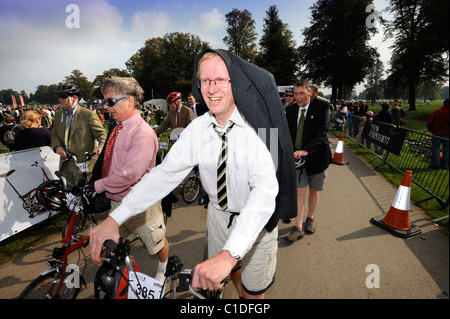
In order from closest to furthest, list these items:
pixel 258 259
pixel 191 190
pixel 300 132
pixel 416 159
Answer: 1. pixel 258 259
2. pixel 300 132
3. pixel 191 190
4. pixel 416 159

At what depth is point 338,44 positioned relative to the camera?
33.3 m

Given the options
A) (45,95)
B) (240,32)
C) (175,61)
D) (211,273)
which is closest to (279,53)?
(240,32)

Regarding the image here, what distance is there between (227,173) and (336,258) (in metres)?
2.87

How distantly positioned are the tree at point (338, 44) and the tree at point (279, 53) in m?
6.78

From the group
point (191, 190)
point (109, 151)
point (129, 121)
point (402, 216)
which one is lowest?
point (191, 190)

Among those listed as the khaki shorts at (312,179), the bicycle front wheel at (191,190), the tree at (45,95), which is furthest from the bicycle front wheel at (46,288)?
the tree at (45,95)

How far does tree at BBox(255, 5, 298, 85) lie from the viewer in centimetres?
4488

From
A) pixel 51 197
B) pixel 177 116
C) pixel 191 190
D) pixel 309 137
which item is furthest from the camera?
pixel 177 116

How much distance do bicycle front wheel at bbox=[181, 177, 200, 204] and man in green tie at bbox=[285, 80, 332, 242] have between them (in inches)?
98.5

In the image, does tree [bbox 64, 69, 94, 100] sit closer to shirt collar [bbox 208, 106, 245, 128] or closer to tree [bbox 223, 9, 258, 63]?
tree [bbox 223, 9, 258, 63]

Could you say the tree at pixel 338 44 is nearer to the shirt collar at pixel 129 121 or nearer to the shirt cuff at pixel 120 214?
the shirt collar at pixel 129 121

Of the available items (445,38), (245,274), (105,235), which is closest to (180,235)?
(245,274)

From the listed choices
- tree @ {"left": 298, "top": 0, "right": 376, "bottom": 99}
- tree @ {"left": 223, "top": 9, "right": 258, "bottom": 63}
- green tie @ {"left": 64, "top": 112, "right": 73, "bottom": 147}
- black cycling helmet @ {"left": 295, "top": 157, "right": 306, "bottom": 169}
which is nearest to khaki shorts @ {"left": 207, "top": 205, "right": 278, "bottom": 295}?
black cycling helmet @ {"left": 295, "top": 157, "right": 306, "bottom": 169}

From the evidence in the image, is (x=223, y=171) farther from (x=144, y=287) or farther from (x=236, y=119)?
(x=144, y=287)
